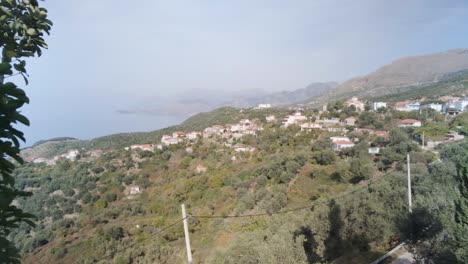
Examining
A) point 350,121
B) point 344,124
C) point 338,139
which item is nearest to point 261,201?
point 338,139

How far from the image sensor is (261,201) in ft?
81.7

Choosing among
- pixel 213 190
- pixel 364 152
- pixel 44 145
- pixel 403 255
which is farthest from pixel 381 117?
pixel 44 145

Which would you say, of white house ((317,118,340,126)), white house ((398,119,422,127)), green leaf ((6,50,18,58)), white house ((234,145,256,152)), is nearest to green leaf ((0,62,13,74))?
green leaf ((6,50,18,58))

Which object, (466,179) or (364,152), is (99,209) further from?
(466,179)

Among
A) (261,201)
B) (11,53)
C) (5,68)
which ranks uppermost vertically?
(11,53)

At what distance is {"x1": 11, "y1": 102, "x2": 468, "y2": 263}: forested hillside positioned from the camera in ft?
33.7

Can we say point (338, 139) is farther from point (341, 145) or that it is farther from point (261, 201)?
point (261, 201)

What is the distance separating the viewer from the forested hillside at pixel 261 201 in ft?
33.7

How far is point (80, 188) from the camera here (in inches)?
1955

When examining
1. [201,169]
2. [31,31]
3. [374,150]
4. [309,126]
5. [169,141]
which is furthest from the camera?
[169,141]

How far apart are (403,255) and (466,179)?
617cm

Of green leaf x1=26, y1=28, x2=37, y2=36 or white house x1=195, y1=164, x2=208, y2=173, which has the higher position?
green leaf x1=26, y1=28, x2=37, y2=36

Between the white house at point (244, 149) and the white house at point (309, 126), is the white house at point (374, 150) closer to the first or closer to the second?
the white house at point (309, 126)

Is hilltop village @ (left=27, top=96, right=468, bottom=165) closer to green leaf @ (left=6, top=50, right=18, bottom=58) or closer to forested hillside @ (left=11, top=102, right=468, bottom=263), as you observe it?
forested hillside @ (left=11, top=102, right=468, bottom=263)
